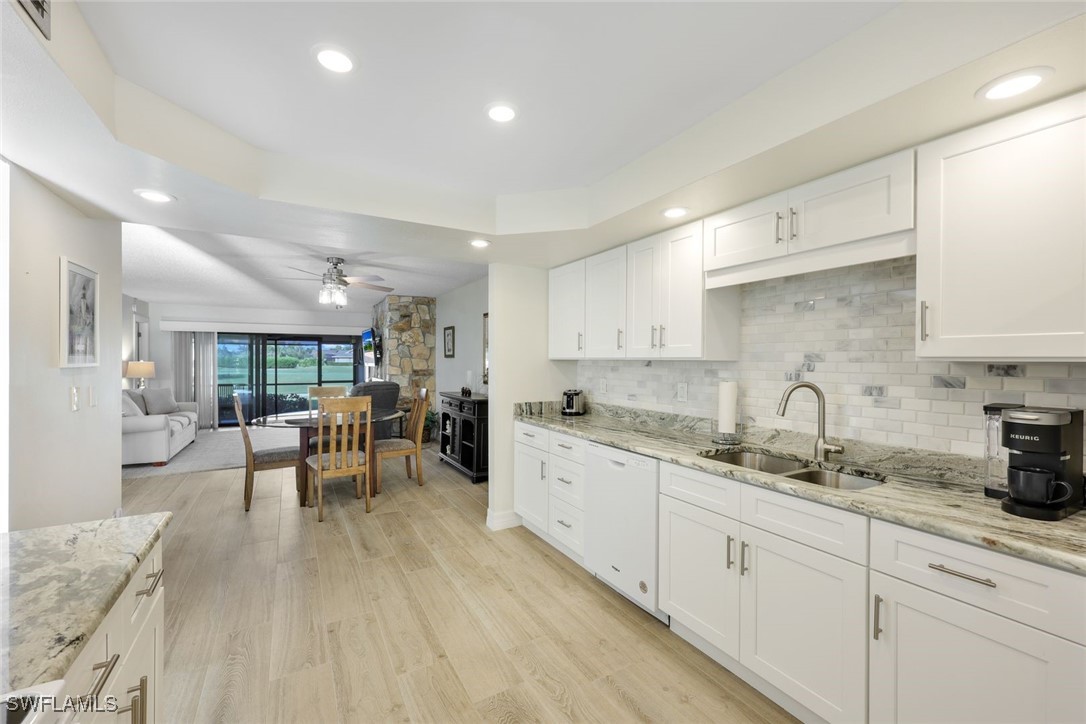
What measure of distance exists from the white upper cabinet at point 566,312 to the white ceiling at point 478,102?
0.79m

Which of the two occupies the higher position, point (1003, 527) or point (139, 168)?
point (139, 168)

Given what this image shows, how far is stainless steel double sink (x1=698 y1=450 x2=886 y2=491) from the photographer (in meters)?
1.90

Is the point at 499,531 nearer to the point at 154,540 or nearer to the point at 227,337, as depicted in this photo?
the point at 154,540

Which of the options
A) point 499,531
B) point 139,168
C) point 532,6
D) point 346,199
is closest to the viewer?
point 532,6

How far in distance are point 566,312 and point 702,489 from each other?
1960 mm

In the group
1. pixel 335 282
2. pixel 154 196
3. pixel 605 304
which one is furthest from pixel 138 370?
pixel 605 304

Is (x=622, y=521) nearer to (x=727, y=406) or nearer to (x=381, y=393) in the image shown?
(x=727, y=406)

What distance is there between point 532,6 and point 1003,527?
2037mm

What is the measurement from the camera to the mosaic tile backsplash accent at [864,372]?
171 cm

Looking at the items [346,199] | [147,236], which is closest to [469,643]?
[346,199]

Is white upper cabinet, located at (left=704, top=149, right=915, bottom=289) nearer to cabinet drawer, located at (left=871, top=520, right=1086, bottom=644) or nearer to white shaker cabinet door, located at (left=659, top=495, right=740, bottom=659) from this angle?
cabinet drawer, located at (left=871, top=520, right=1086, bottom=644)

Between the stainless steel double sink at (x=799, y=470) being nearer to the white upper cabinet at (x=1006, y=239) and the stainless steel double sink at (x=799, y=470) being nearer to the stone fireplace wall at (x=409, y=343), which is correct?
the white upper cabinet at (x=1006, y=239)

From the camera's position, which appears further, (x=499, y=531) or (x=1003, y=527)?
(x=499, y=531)

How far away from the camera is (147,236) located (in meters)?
4.35
